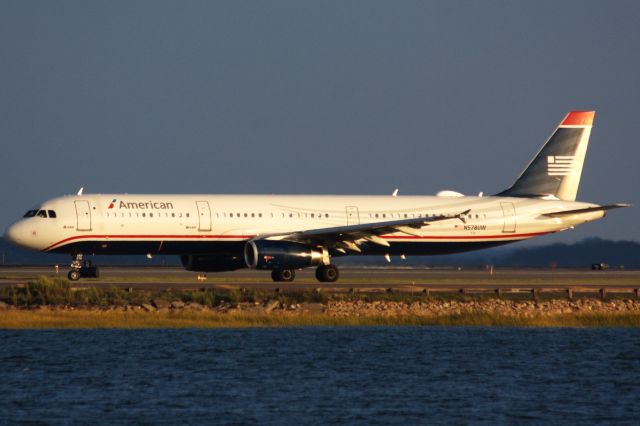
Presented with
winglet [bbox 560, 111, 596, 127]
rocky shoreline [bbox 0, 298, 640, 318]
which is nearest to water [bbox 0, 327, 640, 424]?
rocky shoreline [bbox 0, 298, 640, 318]

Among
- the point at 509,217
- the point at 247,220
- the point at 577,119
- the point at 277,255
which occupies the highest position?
the point at 577,119

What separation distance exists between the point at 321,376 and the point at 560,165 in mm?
38737

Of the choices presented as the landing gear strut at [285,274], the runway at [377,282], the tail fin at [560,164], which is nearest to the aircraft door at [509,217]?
the tail fin at [560,164]

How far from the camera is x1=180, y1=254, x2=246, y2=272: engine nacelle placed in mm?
63844

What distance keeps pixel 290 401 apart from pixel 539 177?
138ft

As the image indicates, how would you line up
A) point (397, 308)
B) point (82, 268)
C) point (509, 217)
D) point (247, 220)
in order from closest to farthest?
point (397, 308) → point (247, 220) → point (82, 268) → point (509, 217)

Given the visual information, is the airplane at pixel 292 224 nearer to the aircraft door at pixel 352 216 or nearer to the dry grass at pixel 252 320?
the aircraft door at pixel 352 216

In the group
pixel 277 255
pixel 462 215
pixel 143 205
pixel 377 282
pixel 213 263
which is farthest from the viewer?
pixel 462 215

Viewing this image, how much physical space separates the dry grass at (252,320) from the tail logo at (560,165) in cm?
2182

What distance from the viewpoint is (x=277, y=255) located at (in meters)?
59.8

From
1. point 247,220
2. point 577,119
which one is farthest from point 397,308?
point 577,119

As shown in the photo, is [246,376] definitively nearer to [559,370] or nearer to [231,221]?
[559,370]

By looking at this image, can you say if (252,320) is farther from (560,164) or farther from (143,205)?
(560,164)

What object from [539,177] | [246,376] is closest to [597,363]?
[246,376]
